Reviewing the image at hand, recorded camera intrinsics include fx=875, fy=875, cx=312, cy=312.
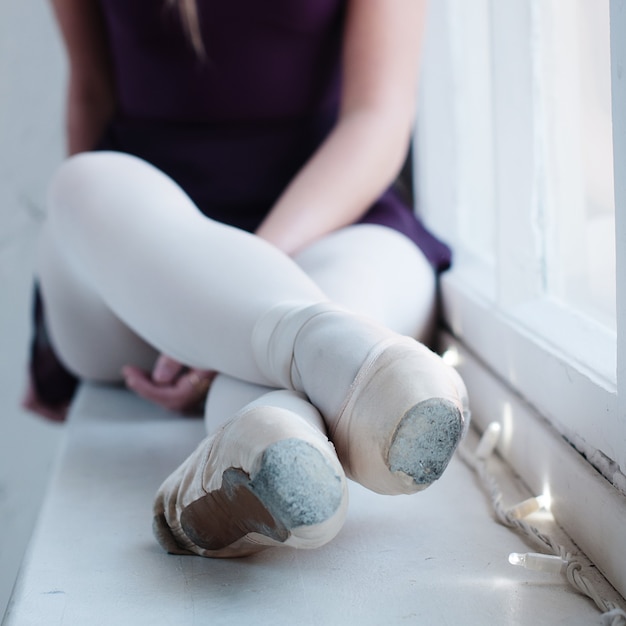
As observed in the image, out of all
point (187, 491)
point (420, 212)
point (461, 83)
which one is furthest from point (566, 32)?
point (420, 212)

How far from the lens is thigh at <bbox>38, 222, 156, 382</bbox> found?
41.3 inches

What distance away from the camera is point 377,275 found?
896mm

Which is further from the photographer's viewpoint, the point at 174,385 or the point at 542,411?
the point at 174,385

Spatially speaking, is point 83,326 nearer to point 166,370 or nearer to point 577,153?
point 166,370

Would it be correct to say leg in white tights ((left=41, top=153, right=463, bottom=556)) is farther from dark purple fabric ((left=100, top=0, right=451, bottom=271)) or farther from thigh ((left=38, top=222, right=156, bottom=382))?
dark purple fabric ((left=100, top=0, right=451, bottom=271))

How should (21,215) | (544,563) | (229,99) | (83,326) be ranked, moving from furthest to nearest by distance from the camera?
(21,215) < (229,99) < (83,326) < (544,563)

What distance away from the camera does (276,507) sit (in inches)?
18.8

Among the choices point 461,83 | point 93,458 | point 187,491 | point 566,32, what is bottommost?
point 93,458

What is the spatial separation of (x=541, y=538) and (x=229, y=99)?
0.80 metres

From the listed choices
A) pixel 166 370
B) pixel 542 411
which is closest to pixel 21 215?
pixel 166 370

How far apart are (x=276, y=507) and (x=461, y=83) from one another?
908 millimetres

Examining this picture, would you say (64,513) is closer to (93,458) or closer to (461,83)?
(93,458)

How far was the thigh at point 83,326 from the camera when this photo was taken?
1.05 meters

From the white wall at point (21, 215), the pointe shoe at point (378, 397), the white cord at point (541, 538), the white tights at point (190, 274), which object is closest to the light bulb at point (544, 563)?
the white cord at point (541, 538)
